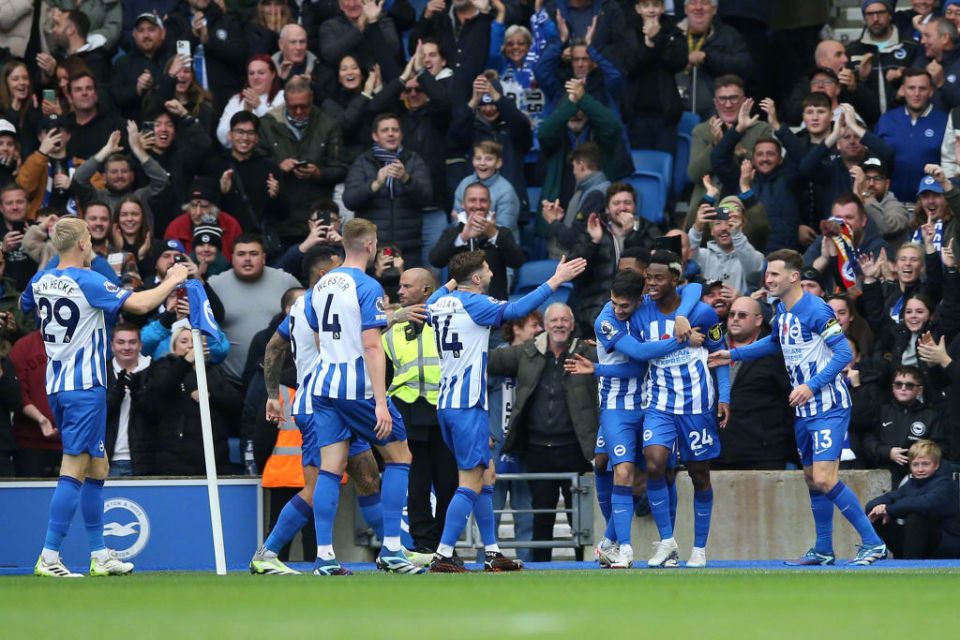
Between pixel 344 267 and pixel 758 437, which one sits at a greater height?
pixel 344 267

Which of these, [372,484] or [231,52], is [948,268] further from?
[231,52]

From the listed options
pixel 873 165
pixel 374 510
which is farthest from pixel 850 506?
pixel 873 165

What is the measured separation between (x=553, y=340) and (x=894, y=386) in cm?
287

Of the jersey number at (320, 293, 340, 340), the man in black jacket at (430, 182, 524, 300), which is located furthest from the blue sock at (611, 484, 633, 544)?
the man in black jacket at (430, 182, 524, 300)

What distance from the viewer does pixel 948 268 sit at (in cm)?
1391

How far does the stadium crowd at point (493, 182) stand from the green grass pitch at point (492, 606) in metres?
2.77

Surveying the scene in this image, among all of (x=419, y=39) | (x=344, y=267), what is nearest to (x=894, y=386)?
(x=344, y=267)

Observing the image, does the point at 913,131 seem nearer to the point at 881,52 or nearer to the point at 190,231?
the point at 881,52

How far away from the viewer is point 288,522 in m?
11.4

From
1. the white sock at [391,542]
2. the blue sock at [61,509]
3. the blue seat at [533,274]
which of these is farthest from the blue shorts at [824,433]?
the blue sock at [61,509]

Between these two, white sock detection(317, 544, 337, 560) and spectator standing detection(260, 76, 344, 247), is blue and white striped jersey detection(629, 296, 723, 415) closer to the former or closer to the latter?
white sock detection(317, 544, 337, 560)

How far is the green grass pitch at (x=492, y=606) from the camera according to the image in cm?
687

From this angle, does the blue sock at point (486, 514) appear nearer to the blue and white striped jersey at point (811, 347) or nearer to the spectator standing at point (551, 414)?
the spectator standing at point (551, 414)

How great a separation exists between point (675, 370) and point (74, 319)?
440 cm
